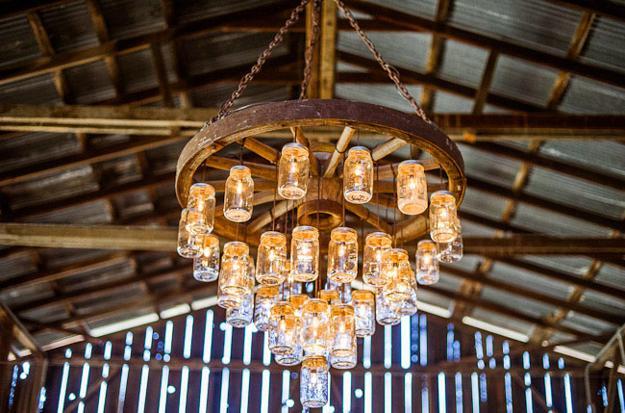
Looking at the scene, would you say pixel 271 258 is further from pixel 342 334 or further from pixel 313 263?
Answer: pixel 342 334

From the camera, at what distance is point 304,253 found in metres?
4.96

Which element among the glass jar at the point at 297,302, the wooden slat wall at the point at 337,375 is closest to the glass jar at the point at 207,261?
the glass jar at the point at 297,302

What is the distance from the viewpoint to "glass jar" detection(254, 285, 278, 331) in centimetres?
557

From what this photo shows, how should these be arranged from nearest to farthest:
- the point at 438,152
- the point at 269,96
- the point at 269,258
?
the point at 438,152 < the point at 269,258 < the point at 269,96

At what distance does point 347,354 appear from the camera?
521 centimetres

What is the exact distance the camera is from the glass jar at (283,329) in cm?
523

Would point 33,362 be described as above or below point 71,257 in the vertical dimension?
below

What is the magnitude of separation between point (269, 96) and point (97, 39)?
252 centimetres

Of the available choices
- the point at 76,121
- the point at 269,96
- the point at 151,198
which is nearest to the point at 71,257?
the point at 151,198

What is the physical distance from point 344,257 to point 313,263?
20 cm

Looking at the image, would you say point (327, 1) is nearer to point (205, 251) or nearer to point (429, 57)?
point (429, 57)

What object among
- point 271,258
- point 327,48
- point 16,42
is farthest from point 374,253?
point 16,42

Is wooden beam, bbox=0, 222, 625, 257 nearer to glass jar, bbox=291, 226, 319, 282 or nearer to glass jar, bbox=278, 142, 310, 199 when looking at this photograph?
glass jar, bbox=291, 226, 319, 282

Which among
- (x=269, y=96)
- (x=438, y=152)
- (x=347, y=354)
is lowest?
(x=347, y=354)
